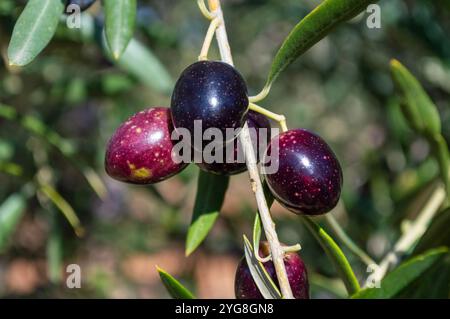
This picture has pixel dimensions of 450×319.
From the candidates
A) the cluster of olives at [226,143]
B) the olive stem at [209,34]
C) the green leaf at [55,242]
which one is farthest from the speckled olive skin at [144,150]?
the green leaf at [55,242]

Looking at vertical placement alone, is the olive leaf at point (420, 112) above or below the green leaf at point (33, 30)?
below

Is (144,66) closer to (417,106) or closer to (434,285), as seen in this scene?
(417,106)

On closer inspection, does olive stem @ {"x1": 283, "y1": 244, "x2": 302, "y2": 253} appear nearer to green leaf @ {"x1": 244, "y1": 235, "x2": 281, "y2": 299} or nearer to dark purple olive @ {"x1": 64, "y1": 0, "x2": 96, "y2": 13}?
green leaf @ {"x1": 244, "y1": 235, "x2": 281, "y2": 299}

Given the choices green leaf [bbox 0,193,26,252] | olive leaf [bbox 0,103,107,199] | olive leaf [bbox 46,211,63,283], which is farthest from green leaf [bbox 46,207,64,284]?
olive leaf [bbox 0,103,107,199]

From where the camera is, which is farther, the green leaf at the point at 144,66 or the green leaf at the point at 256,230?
the green leaf at the point at 144,66

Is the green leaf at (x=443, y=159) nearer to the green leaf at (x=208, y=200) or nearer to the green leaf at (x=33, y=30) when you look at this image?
the green leaf at (x=208, y=200)
